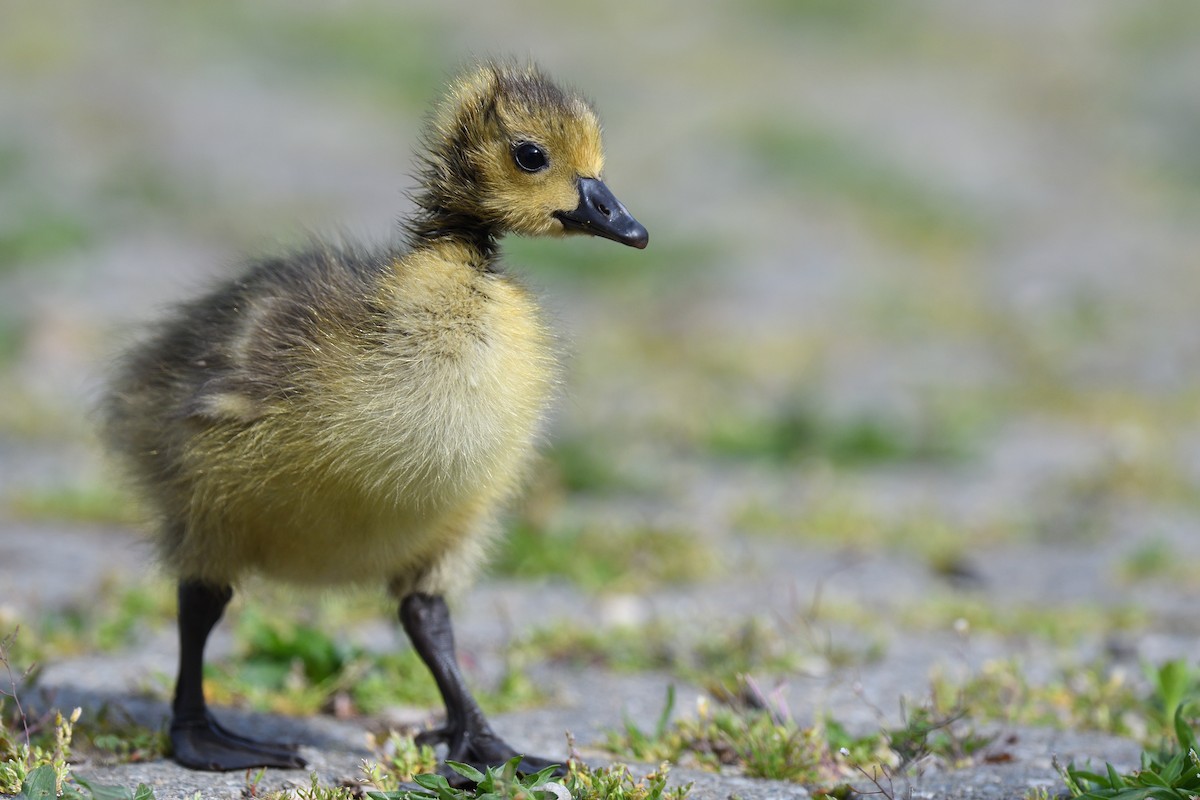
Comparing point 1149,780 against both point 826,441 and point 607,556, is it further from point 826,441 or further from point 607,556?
point 826,441

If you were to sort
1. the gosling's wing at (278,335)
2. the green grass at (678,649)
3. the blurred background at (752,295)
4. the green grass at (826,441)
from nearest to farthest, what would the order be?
1. the gosling's wing at (278,335)
2. the green grass at (678,649)
3. the blurred background at (752,295)
4. the green grass at (826,441)

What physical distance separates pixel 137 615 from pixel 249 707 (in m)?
1.10

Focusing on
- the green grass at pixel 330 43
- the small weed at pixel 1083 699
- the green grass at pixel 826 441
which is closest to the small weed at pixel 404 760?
the small weed at pixel 1083 699

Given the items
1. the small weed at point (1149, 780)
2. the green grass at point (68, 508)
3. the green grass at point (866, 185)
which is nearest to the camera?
the small weed at point (1149, 780)

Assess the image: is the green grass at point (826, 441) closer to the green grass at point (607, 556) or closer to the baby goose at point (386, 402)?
the green grass at point (607, 556)

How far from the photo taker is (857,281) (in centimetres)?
1241

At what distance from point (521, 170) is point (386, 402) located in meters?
0.78

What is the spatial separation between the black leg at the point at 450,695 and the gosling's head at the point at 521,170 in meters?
1.11

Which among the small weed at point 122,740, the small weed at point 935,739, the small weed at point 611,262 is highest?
the small weed at point 611,262

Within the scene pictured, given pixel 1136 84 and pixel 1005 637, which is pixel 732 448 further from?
pixel 1136 84

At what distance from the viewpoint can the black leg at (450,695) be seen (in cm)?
415

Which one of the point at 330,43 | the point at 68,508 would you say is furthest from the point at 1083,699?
the point at 330,43

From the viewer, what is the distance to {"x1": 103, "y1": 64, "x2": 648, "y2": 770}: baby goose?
3.74 metres

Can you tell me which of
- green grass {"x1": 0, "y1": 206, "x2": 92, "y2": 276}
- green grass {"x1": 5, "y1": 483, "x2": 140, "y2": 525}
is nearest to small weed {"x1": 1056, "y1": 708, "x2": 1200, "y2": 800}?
green grass {"x1": 5, "y1": 483, "x2": 140, "y2": 525}
